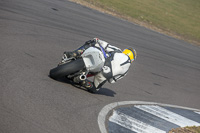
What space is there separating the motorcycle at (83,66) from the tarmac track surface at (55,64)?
250 millimetres

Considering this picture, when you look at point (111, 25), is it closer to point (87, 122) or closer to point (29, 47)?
point (29, 47)

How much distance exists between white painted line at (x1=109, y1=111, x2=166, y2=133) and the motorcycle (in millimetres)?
992

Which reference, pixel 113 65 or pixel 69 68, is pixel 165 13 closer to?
pixel 113 65

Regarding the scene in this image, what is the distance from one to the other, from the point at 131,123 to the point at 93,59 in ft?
4.91

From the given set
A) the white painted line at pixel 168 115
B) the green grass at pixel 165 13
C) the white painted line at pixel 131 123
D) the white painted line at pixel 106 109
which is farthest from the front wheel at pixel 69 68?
the green grass at pixel 165 13

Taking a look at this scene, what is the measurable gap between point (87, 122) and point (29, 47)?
4.17 metres

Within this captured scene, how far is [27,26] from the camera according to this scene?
11594 millimetres

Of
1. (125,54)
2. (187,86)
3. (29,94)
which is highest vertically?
(125,54)

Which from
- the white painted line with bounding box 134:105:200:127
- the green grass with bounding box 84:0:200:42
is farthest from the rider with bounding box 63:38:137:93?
the green grass with bounding box 84:0:200:42

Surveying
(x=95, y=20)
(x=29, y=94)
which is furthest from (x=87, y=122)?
(x=95, y=20)

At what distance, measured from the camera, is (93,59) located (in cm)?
691

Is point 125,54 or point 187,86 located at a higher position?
point 125,54

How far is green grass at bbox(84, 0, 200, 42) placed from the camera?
26.1 metres

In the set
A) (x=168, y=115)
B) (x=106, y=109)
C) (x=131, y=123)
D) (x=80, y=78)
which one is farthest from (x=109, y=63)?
(x=168, y=115)
